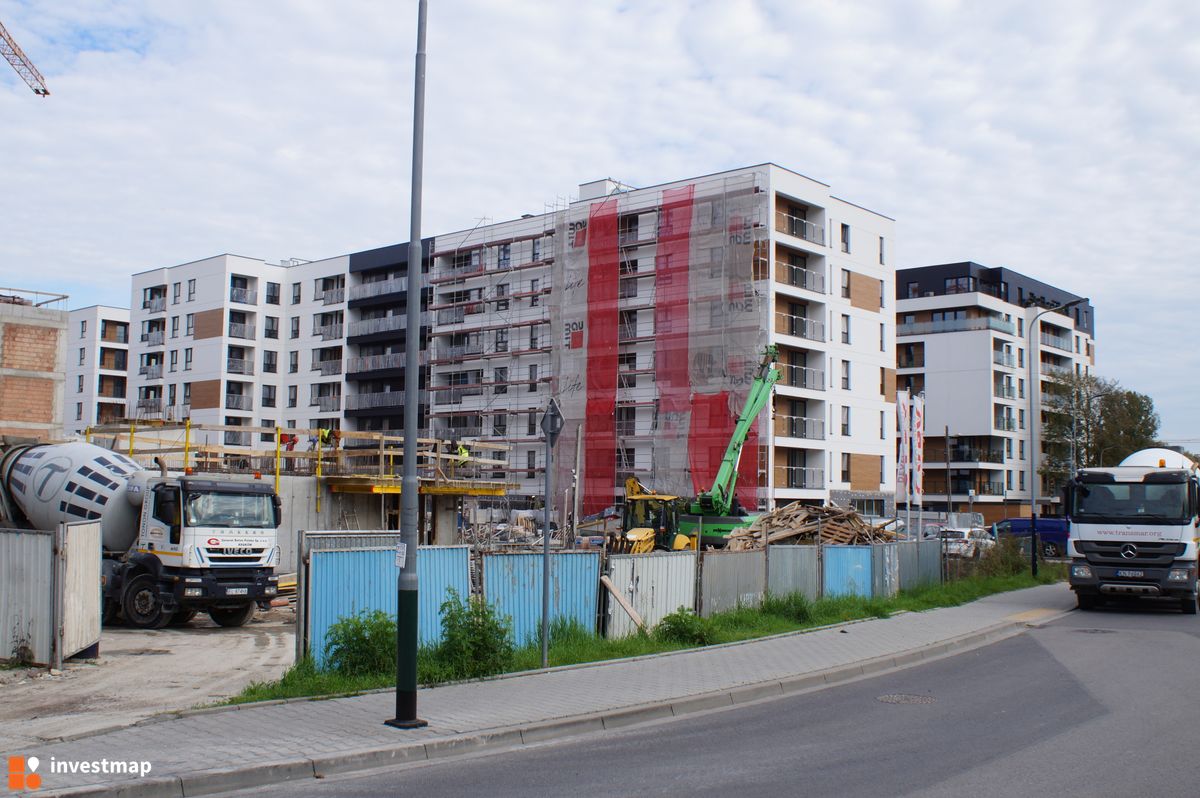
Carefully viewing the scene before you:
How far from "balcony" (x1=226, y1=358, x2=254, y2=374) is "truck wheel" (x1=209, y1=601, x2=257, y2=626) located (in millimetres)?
56378

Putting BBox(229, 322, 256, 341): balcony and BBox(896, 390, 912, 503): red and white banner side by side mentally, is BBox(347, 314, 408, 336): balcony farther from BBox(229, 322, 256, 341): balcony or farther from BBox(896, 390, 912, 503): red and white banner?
BBox(896, 390, 912, 503): red and white banner

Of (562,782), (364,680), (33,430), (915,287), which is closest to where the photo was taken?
(562,782)

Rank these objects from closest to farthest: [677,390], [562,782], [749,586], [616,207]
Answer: [562,782]
[749,586]
[677,390]
[616,207]

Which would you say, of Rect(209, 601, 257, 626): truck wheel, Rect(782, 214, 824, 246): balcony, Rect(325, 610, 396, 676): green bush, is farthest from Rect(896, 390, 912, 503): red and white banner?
Rect(782, 214, 824, 246): balcony

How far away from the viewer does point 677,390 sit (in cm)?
5222

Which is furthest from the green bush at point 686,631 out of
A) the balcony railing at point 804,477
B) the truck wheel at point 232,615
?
the balcony railing at point 804,477

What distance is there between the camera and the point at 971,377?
7444 cm

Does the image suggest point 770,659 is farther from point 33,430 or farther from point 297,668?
point 33,430

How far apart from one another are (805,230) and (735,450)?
29102 mm

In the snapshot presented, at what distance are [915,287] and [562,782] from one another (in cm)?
7746

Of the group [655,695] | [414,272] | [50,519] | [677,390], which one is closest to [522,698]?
[655,695]

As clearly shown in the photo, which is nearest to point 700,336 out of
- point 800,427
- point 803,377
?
point 803,377

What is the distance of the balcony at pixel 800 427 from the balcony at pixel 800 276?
23.4 ft

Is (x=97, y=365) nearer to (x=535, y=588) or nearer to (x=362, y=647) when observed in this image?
(x=535, y=588)
